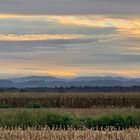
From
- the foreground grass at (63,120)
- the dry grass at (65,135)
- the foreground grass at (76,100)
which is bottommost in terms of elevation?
the foreground grass at (76,100)

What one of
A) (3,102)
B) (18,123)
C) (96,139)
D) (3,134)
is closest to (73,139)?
(96,139)

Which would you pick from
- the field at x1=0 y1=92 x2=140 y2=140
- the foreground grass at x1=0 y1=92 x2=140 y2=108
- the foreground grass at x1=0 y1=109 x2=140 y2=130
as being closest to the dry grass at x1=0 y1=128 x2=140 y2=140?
the field at x1=0 y1=92 x2=140 y2=140

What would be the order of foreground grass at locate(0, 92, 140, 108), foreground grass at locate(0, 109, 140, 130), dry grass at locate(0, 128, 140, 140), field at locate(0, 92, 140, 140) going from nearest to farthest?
dry grass at locate(0, 128, 140, 140) → field at locate(0, 92, 140, 140) → foreground grass at locate(0, 109, 140, 130) → foreground grass at locate(0, 92, 140, 108)

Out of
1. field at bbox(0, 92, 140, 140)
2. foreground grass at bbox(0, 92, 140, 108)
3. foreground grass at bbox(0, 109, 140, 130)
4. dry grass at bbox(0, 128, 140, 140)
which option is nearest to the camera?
dry grass at bbox(0, 128, 140, 140)

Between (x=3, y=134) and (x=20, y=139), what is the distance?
123cm

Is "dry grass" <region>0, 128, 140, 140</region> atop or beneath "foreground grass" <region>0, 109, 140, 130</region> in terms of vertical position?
atop

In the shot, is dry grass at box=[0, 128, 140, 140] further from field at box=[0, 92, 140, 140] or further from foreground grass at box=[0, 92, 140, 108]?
foreground grass at box=[0, 92, 140, 108]

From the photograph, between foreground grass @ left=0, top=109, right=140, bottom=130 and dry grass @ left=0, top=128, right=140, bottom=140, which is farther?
foreground grass @ left=0, top=109, right=140, bottom=130

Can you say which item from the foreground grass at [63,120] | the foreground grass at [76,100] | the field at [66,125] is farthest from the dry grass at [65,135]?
the foreground grass at [76,100]

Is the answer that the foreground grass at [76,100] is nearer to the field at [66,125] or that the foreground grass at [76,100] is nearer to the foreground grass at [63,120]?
the field at [66,125]

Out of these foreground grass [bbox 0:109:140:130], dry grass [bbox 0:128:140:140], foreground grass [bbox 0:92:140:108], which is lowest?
foreground grass [bbox 0:92:140:108]

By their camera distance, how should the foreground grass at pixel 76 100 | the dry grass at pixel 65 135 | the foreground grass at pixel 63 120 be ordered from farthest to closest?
the foreground grass at pixel 76 100 → the foreground grass at pixel 63 120 → the dry grass at pixel 65 135

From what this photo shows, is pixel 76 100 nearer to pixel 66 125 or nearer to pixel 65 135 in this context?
pixel 66 125

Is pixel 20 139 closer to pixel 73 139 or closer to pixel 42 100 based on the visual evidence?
pixel 73 139
